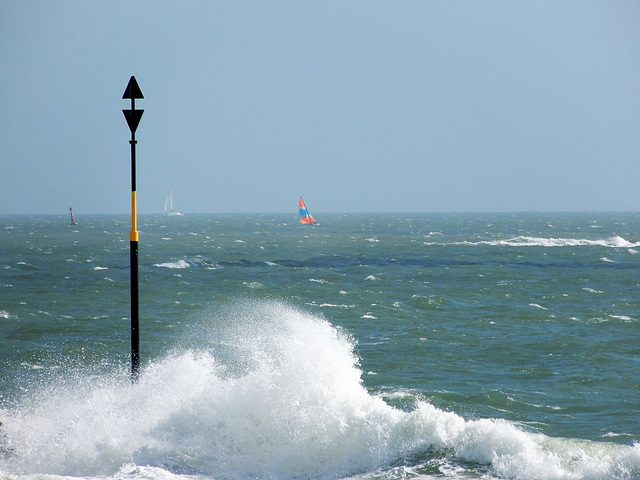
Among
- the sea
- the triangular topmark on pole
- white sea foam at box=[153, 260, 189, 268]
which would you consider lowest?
white sea foam at box=[153, 260, 189, 268]

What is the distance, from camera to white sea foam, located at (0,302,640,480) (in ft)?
30.5

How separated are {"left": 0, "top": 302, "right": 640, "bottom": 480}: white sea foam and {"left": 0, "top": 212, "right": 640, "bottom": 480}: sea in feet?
0.09

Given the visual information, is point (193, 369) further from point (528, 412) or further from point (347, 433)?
point (528, 412)

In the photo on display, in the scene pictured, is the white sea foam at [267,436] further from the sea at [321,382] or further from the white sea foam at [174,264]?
the white sea foam at [174,264]

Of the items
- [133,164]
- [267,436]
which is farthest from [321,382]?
[133,164]

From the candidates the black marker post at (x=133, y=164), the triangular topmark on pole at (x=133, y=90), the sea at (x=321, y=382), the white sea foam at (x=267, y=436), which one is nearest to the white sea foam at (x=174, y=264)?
the sea at (x=321, y=382)

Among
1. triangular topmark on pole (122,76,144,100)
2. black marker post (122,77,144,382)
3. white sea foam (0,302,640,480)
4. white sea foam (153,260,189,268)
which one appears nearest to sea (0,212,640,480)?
white sea foam (0,302,640,480)

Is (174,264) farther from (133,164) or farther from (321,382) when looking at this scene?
(133,164)

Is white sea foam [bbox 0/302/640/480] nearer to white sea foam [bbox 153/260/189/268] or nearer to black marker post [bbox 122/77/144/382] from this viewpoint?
black marker post [bbox 122/77/144/382]

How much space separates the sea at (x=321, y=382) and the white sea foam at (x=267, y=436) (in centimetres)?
3

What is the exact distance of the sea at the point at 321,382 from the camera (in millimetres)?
9547

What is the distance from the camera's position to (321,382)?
1112 centimetres

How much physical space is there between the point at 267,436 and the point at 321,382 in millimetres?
1373

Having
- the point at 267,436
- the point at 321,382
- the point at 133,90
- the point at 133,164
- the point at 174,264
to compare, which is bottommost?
the point at 174,264
